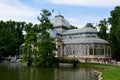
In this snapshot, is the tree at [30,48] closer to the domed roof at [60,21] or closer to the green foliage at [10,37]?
the domed roof at [60,21]

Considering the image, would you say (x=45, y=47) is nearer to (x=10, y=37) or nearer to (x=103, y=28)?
(x=103, y=28)

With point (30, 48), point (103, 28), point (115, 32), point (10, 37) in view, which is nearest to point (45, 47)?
point (30, 48)

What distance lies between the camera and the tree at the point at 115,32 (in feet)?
208

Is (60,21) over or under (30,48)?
over

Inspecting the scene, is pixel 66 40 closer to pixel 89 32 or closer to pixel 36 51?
pixel 89 32

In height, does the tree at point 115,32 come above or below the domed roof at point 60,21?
below

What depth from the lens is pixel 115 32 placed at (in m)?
63.3

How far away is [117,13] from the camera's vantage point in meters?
66.2

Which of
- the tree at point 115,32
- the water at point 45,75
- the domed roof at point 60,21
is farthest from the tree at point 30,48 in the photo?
the domed roof at point 60,21

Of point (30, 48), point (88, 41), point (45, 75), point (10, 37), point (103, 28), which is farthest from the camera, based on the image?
point (10, 37)

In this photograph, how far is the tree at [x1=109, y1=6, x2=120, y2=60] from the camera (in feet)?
208

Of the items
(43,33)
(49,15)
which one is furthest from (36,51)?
(49,15)

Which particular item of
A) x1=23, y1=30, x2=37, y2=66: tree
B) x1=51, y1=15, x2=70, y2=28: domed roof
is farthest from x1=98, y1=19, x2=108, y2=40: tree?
x1=23, y1=30, x2=37, y2=66: tree

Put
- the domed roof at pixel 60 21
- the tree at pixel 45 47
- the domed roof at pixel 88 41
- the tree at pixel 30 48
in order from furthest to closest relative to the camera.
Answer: the domed roof at pixel 60 21, the domed roof at pixel 88 41, the tree at pixel 30 48, the tree at pixel 45 47
